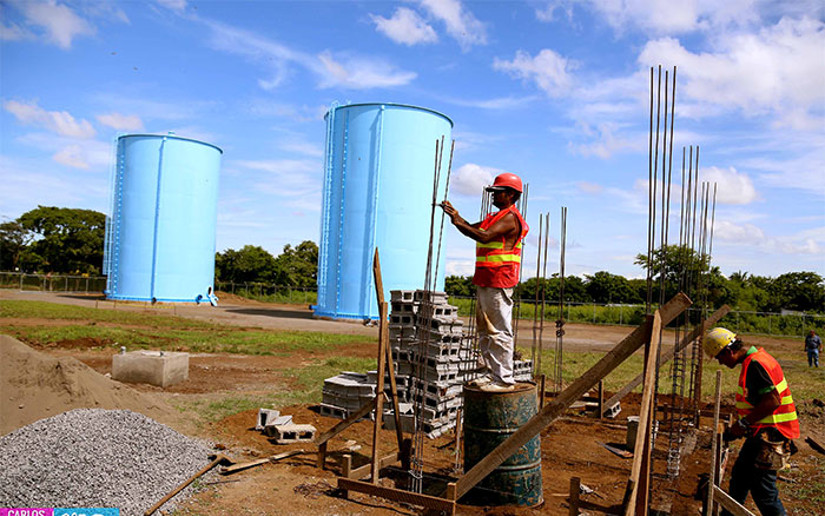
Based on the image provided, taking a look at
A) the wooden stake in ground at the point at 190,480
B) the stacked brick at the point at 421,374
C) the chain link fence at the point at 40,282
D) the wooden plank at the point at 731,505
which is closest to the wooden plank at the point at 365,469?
the wooden stake in ground at the point at 190,480

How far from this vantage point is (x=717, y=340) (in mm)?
5730

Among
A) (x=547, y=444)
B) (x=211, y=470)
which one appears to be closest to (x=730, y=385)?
(x=547, y=444)

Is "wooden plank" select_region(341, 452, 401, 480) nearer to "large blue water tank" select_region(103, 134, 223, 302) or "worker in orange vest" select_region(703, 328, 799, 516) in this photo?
"worker in orange vest" select_region(703, 328, 799, 516)

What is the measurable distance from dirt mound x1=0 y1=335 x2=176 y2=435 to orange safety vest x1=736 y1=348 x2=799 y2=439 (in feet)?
25.8

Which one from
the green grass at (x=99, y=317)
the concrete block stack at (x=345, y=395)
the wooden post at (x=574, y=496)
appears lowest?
the green grass at (x=99, y=317)

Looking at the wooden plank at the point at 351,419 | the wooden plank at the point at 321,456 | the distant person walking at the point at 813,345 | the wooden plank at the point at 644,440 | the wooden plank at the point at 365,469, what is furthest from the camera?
the distant person walking at the point at 813,345

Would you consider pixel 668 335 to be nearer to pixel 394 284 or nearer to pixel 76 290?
pixel 394 284

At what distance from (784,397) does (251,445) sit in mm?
6704

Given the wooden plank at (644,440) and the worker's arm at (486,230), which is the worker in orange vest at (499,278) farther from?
the wooden plank at (644,440)

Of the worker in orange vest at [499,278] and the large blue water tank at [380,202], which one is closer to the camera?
the worker in orange vest at [499,278]

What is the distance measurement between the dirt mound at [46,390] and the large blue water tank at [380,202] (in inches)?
899

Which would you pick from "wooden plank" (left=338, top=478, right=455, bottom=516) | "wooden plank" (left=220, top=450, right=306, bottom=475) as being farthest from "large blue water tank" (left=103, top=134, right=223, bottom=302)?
"wooden plank" (left=338, top=478, right=455, bottom=516)

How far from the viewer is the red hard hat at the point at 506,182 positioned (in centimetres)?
621

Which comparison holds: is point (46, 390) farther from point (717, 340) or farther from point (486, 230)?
point (717, 340)
